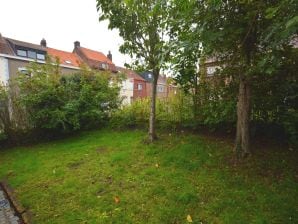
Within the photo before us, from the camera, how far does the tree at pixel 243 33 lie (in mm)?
4289

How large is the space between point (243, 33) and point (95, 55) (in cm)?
3525

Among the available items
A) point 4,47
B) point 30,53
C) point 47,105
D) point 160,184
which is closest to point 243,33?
point 160,184

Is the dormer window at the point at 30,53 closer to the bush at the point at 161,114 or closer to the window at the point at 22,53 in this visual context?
the window at the point at 22,53

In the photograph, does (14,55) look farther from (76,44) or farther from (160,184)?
(160,184)

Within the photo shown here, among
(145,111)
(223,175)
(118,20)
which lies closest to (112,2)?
(118,20)

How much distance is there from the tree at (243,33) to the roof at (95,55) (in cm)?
3265

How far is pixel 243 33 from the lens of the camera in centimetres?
567

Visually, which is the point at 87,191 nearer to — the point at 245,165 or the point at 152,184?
the point at 152,184

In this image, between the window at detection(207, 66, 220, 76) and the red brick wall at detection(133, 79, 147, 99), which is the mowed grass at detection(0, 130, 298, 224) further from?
the red brick wall at detection(133, 79, 147, 99)

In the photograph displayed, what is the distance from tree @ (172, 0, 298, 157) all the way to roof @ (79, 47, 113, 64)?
32.6 meters

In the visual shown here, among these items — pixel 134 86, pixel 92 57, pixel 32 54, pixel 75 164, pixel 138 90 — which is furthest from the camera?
pixel 138 90

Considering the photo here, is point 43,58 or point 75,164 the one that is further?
point 43,58

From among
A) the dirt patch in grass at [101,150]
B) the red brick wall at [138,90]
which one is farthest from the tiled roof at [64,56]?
the dirt patch in grass at [101,150]

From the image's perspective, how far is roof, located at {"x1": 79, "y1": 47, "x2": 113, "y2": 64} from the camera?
37125 mm
